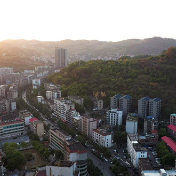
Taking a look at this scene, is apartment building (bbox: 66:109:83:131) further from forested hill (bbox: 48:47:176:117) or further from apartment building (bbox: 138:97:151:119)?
apartment building (bbox: 138:97:151:119)

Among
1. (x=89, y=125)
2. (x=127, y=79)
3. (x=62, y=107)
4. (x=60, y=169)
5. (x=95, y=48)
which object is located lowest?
(x=89, y=125)

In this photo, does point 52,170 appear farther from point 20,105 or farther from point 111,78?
point 111,78

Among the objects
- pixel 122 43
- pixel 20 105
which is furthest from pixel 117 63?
pixel 122 43

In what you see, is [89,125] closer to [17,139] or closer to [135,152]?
[135,152]

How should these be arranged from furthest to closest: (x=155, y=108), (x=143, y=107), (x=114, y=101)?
(x=114, y=101)
(x=143, y=107)
(x=155, y=108)

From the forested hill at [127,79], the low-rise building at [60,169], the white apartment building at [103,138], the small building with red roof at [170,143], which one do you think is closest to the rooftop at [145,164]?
the small building with red roof at [170,143]

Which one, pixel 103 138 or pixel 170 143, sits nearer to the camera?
pixel 170 143

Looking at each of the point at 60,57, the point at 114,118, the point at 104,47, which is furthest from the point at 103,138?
the point at 104,47

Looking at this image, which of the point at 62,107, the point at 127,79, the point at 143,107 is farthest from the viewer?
the point at 127,79
